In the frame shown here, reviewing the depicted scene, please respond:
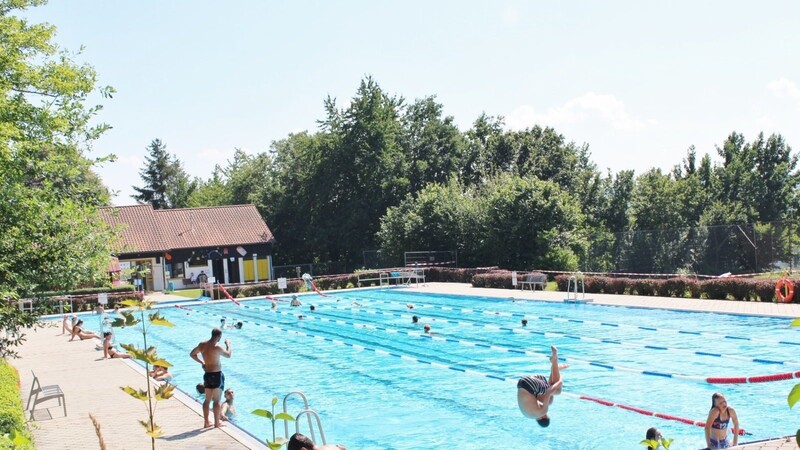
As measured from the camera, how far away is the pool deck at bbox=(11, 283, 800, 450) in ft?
35.8

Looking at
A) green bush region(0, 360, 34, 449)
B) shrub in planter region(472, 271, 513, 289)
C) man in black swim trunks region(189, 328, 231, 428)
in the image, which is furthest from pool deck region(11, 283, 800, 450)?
shrub in planter region(472, 271, 513, 289)

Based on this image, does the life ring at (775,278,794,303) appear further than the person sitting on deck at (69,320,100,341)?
No

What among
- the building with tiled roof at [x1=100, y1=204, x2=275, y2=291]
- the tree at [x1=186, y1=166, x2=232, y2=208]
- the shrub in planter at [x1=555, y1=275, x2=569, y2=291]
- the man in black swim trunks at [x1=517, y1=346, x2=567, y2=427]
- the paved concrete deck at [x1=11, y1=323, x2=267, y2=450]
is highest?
the tree at [x1=186, y1=166, x2=232, y2=208]

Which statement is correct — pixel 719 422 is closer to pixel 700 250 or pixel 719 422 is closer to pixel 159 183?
pixel 700 250

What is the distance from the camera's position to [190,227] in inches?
1959

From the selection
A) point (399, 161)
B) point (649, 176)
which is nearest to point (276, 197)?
→ point (399, 161)

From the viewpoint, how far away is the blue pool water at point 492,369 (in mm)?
12938

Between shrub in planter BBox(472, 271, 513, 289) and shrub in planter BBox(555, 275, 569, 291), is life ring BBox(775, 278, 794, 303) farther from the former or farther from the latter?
shrub in planter BBox(472, 271, 513, 289)

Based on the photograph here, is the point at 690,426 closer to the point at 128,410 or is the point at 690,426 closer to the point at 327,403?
the point at 327,403

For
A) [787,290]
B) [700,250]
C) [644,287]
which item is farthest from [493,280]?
[787,290]

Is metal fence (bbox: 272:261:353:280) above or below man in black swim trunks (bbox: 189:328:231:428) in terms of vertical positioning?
above

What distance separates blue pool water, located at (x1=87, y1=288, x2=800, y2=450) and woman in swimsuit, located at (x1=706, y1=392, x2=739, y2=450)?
2.03 m

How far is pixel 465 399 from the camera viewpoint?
49.3 ft

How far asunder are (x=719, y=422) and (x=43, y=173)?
9973 millimetres
